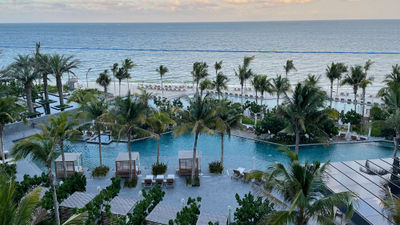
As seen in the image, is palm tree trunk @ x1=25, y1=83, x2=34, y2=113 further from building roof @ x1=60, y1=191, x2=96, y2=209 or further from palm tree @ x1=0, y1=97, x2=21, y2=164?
building roof @ x1=60, y1=191, x2=96, y2=209

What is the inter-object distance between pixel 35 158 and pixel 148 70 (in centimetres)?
6606

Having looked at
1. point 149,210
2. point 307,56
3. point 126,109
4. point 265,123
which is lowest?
point 149,210

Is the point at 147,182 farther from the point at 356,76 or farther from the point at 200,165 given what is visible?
the point at 356,76

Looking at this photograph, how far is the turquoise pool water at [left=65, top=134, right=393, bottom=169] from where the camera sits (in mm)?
20672

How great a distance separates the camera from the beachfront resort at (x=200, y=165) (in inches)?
366

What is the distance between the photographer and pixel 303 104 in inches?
620

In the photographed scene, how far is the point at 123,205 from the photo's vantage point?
542 inches

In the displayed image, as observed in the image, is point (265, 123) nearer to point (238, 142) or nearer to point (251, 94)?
point (238, 142)

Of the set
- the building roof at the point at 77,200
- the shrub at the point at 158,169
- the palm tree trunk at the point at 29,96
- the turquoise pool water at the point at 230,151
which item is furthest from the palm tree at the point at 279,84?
the palm tree trunk at the point at 29,96

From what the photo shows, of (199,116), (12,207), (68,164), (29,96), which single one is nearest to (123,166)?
(68,164)

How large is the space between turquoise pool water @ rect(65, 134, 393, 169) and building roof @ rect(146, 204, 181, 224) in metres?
6.44

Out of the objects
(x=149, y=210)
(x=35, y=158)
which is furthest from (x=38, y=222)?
(x=149, y=210)

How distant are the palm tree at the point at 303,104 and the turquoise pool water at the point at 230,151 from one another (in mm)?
4680

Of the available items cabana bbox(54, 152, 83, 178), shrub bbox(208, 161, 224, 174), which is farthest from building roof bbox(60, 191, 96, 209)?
shrub bbox(208, 161, 224, 174)
